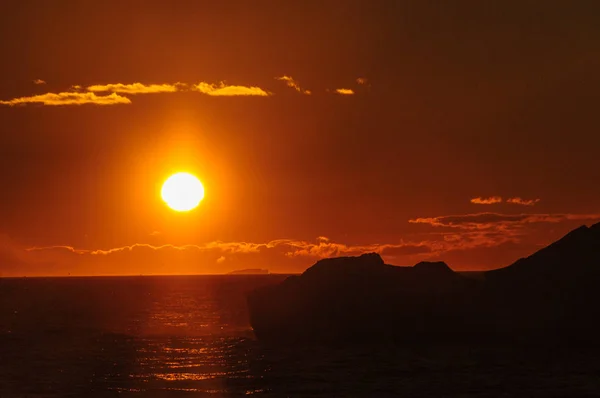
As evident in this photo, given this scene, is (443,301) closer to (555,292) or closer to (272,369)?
(555,292)

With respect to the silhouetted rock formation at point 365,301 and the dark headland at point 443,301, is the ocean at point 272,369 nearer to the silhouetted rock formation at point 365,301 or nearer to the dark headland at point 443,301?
the dark headland at point 443,301

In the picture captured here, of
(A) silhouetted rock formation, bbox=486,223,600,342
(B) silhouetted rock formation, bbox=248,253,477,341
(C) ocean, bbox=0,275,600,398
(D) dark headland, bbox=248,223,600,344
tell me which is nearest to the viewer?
(C) ocean, bbox=0,275,600,398

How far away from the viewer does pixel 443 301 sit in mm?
63406

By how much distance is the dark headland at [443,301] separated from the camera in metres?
60.8

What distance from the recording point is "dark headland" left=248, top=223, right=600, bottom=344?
2393 inches

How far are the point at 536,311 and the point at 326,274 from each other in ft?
61.7

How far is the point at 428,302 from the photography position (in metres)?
63.5

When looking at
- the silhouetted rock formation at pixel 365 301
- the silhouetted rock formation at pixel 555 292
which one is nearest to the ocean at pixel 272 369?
the silhouetted rock formation at pixel 555 292

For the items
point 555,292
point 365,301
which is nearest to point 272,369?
point 365,301

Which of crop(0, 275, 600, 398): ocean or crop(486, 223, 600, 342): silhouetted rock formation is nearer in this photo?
crop(0, 275, 600, 398): ocean

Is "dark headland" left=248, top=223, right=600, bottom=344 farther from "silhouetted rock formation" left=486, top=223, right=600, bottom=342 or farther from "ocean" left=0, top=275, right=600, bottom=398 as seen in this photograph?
"ocean" left=0, top=275, right=600, bottom=398

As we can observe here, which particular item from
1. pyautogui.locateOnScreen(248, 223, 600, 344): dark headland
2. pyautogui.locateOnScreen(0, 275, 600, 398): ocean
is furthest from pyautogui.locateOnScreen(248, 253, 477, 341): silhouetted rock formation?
pyautogui.locateOnScreen(0, 275, 600, 398): ocean

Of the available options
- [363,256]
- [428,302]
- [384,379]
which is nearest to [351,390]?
[384,379]

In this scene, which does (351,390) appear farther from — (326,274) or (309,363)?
(326,274)
